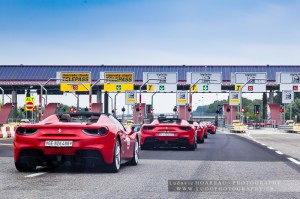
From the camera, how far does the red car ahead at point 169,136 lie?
20891 mm

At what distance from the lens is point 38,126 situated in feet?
36.9

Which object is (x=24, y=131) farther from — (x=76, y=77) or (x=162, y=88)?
(x=162, y=88)

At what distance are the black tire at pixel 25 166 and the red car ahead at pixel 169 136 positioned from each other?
9.69 metres

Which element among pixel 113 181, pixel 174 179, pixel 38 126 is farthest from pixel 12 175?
pixel 174 179

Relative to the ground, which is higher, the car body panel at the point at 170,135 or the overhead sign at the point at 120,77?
the overhead sign at the point at 120,77

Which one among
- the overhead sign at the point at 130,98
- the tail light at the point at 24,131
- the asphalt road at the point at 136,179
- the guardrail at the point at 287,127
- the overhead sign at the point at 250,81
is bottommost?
the guardrail at the point at 287,127

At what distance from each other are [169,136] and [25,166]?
994 cm

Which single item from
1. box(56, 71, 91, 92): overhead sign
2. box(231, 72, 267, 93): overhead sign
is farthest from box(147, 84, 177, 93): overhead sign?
box(56, 71, 91, 92): overhead sign

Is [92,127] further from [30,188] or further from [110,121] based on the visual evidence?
[30,188]

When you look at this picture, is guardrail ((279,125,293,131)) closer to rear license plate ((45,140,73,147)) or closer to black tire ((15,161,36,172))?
black tire ((15,161,36,172))

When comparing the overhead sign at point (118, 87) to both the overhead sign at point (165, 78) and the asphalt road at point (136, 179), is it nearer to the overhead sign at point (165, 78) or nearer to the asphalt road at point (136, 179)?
the overhead sign at point (165, 78)

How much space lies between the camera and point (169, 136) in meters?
20.9

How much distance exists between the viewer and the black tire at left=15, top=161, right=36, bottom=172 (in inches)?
446

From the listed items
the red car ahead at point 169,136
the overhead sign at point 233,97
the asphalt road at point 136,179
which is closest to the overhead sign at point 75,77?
the overhead sign at point 233,97
